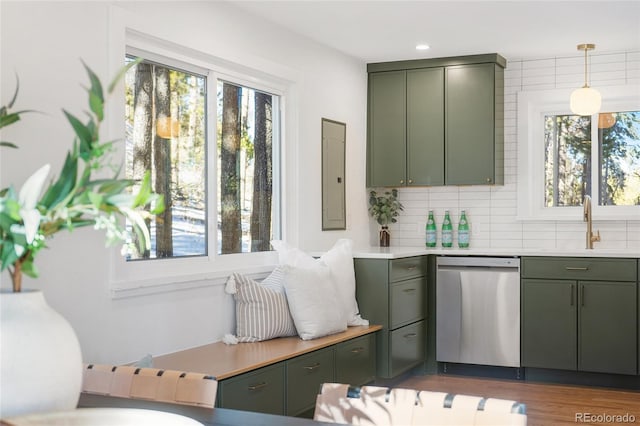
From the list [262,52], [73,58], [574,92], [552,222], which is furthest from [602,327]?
[73,58]

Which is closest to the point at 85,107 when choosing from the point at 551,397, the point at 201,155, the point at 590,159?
the point at 201,155

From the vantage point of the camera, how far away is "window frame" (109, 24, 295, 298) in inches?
145

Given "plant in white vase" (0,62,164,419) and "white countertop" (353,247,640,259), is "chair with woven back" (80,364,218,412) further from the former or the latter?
"white countertop" (353,247,640,259)

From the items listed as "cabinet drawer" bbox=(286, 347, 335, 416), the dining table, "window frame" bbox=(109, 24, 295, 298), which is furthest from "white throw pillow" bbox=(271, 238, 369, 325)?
the dining table

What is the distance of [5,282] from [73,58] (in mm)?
996

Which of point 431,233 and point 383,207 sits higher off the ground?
point 383,207

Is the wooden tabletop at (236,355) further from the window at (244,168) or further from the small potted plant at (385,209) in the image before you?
the small potted plant at (385,209)

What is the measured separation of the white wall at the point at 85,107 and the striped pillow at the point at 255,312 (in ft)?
0.31

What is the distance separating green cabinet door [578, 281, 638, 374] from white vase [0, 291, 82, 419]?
4654 millimetres

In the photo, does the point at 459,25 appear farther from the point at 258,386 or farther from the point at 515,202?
the point at 258,386

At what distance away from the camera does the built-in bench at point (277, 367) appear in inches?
143

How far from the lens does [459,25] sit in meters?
5.12
